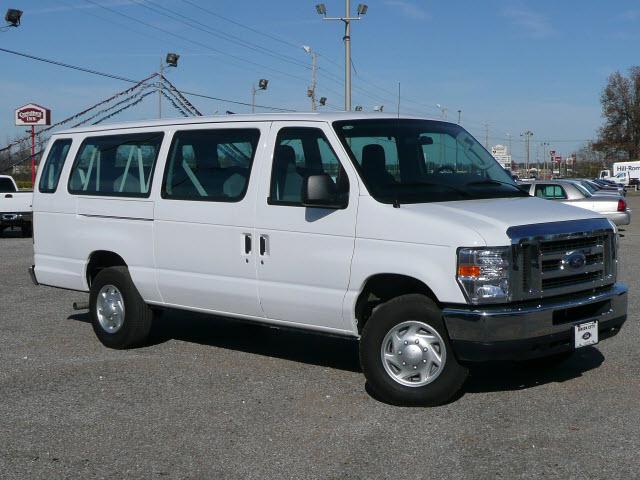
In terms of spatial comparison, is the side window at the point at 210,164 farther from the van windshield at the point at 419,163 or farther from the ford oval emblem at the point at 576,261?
the ford oval emblem at the point at 576,261

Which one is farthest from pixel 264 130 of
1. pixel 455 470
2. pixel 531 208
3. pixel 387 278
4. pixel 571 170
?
pixel 571 170

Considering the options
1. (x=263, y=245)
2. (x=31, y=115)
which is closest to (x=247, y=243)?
(x=263, y=245)

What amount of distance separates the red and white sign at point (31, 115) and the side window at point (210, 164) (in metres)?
38.0

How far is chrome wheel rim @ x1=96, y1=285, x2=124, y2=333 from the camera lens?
28.1 feet

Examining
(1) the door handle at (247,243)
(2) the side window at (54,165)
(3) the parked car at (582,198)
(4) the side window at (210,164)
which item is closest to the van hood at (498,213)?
(1) the door handle at (247,243)

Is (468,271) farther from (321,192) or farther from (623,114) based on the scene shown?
(623,114)

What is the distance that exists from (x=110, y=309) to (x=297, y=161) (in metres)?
2.70

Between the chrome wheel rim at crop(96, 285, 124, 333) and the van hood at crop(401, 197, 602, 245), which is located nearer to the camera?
the van hood at crop(401, 197, 602, 245)

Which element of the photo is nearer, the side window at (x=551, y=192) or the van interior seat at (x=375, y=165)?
the van interior seat at (x=375, y=165)

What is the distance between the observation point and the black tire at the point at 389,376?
6250 millimetres

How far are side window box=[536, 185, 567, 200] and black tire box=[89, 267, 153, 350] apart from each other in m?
17.2

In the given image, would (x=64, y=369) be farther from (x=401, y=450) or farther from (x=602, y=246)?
(x=602, y=246)

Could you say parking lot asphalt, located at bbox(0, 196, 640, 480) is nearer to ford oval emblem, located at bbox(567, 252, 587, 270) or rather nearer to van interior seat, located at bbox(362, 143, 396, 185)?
ford oval emblem, located at bbox(567, 252, 587, 270)

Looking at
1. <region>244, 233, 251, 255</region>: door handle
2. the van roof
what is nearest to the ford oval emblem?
the van roof
